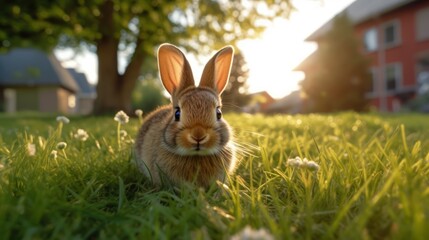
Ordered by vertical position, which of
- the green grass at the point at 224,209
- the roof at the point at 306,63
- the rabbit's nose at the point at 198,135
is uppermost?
the roof at the point at 306,63

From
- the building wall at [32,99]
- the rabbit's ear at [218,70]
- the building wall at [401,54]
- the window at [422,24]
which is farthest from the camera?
the building wall at [32,99]

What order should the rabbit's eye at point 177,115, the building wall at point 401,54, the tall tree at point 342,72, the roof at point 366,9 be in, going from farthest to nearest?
the roof at point 366,9
the building wall at point 401,54
the tall tree at point 342,72
the rabbit's eye at point 177,115

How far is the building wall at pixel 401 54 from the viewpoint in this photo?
88.3 feet

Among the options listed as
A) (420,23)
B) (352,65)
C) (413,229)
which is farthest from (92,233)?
(420,23)

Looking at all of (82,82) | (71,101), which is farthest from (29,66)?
(82,82)

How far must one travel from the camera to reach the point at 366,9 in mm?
29719

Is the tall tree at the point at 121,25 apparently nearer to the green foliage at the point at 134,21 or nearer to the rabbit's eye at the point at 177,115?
the green foliage at the point at 134,21

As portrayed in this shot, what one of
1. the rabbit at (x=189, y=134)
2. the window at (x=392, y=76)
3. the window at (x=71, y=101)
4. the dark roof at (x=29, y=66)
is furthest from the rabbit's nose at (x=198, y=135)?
the window at (x=71, y=101)

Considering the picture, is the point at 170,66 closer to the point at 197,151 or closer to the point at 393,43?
the point at 197,151

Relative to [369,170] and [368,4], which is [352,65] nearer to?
[368,4]

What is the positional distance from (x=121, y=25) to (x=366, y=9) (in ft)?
66.3

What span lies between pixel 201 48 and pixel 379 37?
17.0 m

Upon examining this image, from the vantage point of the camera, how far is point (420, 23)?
26.5 meters

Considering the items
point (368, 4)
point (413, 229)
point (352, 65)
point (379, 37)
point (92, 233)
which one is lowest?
point (92, 233)
